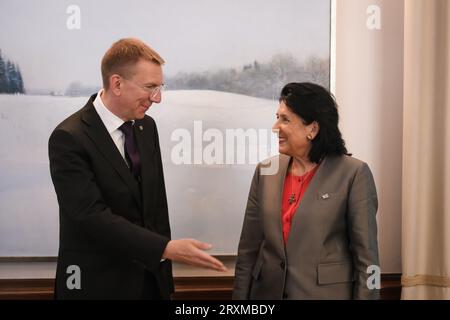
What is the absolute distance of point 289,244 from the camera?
188 centimetres

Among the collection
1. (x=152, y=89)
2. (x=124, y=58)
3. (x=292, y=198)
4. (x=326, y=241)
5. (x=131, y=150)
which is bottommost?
(x=326, y=241)

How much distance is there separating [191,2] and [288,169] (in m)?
0.92

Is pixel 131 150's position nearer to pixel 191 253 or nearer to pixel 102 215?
pixel 102 215

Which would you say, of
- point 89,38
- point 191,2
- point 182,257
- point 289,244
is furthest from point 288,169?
point 89,38

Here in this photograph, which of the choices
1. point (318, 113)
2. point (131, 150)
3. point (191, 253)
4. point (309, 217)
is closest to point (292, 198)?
point (309, 217)

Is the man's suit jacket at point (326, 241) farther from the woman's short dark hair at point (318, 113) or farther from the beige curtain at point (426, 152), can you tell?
the beige curtain at point (426, 152)

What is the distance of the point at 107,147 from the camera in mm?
1772

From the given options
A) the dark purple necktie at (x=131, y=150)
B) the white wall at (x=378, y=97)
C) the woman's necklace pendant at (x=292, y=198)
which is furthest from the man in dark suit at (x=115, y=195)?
the white wall at (x=378, y=97)

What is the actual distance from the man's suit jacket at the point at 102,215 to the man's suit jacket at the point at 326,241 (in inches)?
16.1

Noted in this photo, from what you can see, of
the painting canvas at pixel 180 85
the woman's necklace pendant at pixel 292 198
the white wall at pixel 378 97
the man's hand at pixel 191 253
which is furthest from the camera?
the white wall at pixel 378 97

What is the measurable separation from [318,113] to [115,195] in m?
0.81

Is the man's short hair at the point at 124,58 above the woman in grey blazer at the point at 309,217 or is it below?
above

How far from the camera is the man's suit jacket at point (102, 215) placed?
5.58 ft

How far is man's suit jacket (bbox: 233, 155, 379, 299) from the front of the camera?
186 centimetres
